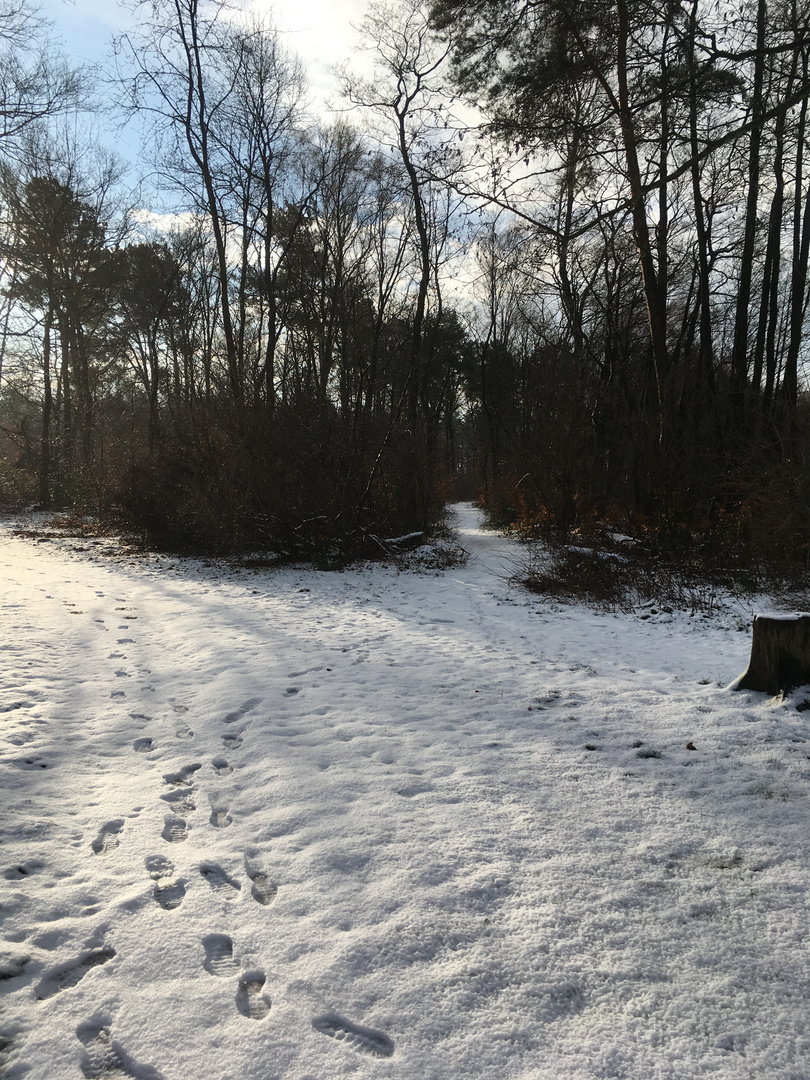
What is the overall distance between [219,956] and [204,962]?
2.1 inches

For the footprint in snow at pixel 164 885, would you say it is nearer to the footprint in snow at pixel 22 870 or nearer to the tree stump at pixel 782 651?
the footprint in snow at pixel 22 870

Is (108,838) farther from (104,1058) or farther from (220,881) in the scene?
(104,1058)

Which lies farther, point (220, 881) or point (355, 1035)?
point (220, 881)

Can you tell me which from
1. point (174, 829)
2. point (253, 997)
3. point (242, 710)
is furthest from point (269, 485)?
point (253, 997)

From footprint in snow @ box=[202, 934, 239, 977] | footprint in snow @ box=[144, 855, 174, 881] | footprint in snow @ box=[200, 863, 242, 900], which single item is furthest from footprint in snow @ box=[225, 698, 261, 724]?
footprint in snow @ box=[202, 934, 239, 977]

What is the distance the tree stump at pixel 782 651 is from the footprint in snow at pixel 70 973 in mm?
4188

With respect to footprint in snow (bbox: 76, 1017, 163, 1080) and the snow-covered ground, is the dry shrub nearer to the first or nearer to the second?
the snow-covered ground

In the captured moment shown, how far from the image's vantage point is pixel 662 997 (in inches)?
74.5

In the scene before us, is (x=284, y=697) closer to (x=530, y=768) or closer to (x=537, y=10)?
(x=530, y=768)

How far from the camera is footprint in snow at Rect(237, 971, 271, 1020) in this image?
187cm

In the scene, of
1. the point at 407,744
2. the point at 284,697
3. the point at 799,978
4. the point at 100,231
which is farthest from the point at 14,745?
the point at 100,231

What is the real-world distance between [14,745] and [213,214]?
568 inches

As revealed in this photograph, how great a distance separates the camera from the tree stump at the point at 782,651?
13.2 ft

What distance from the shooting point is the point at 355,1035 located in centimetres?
179
